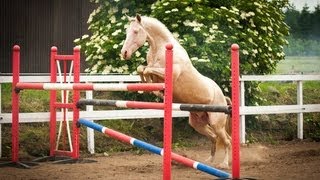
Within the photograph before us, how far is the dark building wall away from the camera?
7105mm

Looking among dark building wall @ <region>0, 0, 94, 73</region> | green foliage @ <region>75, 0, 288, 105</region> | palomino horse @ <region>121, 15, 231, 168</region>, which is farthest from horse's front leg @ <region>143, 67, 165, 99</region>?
dark building wall @ <region>0, 0, 94, 73</region>

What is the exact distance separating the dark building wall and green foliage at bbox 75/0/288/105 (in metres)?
0.55

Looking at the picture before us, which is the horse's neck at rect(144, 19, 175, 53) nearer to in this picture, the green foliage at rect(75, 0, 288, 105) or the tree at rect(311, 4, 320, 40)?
the tree at rect(311, 4, 320, 40)

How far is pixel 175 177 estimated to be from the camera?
193 inches

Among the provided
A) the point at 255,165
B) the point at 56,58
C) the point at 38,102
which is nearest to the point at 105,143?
the point at 38,102

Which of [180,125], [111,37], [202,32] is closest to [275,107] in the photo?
[180,125]

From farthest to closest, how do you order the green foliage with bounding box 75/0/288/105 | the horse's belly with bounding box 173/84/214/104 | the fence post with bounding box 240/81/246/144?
the fence post with bounding box 240/81/246/144
the green foliage with bounding box 75/0/288/105
the horse's belly with bounding box 173/84/214/104

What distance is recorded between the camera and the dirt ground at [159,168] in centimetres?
494

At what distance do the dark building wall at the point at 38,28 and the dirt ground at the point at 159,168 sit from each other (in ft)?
6.17

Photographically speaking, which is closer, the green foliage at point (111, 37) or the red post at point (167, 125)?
the red post at point (167, 125)

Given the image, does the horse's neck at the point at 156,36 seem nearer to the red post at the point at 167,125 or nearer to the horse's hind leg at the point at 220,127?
the horse's hind leg at the point at 220,127

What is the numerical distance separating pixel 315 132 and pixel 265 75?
1.29 m

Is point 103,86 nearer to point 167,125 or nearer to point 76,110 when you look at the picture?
point 167,125

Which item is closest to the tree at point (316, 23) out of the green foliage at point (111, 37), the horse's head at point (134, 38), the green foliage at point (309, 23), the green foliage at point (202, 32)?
→ the green foliage at point (309, 23)
